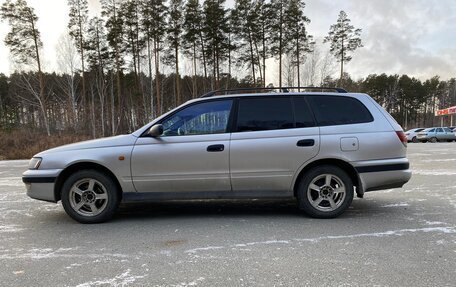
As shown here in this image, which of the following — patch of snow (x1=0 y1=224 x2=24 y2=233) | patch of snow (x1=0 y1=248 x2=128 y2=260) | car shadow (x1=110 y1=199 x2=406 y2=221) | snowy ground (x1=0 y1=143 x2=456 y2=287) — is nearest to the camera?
snowy ground (x1=0 y1=143 x2=456 y2=287)

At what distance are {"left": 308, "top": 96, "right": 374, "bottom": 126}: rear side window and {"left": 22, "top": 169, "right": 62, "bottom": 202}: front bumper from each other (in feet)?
12.6

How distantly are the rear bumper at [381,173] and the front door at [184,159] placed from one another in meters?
1.95

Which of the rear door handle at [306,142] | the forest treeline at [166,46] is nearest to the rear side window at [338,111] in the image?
the rear door handle at [306,142]

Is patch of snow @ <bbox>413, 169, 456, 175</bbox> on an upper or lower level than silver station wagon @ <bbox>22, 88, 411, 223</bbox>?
lower

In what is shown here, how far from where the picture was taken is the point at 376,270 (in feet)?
11.2

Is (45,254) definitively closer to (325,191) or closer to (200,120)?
(200,120)

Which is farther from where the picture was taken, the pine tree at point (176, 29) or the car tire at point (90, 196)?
the pine tree at point (176, 29)

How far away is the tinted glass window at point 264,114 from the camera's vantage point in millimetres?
5161

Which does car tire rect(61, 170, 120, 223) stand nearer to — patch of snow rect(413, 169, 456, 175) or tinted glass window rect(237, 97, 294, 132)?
tinted glass window rect(237, 97, 294, 132)

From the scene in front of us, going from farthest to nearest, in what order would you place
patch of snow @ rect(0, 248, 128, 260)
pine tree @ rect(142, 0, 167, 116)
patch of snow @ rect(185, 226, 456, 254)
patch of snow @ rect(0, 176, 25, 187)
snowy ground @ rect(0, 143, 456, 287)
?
pine tree @ rect(142, 0, 167, 116) < patch of snow @ rect(0, 176, 25, 187) < patch of snow @ rect(185, 226, 456, 254) < patch of snow @ rect(0, 248, 128, 260) < snowy ground @ rect(0, 143, 456, 287)

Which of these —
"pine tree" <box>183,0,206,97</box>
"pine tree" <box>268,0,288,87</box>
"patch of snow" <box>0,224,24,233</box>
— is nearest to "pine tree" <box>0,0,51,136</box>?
"pine tree" <box>183,0,206,97</box>

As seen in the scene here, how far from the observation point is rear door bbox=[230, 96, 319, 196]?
16.5 feet

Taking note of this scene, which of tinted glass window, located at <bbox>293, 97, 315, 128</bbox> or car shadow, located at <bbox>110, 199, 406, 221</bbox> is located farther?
car shadow, located at <bbox>110, 199, 406, 221</bbox>

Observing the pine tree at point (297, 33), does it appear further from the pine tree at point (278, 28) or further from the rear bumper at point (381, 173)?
the rear bumper at point (381, 173)
